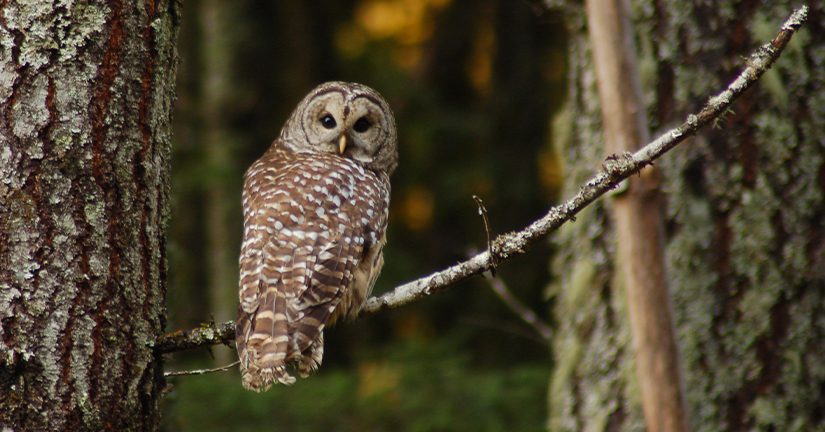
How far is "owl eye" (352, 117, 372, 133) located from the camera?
479 centimetres

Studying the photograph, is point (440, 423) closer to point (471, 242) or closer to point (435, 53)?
point (471, 242)

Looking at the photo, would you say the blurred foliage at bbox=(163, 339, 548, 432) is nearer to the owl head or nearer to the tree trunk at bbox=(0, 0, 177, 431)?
the owl head

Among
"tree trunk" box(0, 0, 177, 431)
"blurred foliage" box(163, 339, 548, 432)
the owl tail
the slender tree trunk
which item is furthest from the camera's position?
the slender tree trunk

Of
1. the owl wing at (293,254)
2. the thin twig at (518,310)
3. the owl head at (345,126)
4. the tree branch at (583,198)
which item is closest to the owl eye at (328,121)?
the owl head at (345,126)

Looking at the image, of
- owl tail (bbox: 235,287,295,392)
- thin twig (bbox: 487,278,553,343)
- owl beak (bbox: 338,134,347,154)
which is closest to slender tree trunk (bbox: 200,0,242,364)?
owl beak (bbox: 338,134,347,154)

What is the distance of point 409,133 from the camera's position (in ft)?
30.5

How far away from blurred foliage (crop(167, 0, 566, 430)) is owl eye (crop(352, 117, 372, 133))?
2465 millimetres

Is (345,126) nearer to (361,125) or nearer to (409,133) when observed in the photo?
(361,125)

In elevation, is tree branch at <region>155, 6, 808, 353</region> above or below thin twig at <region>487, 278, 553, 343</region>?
below

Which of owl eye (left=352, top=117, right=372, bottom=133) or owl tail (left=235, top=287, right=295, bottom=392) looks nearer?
owl tail (left=235, top=287, right=295, bottom=392)

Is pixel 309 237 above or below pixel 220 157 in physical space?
below

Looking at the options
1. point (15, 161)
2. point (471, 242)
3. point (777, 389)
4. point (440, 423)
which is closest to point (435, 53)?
point (471, 242)

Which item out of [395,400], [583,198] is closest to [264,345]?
[583,198]

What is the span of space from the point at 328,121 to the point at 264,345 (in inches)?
77.2
